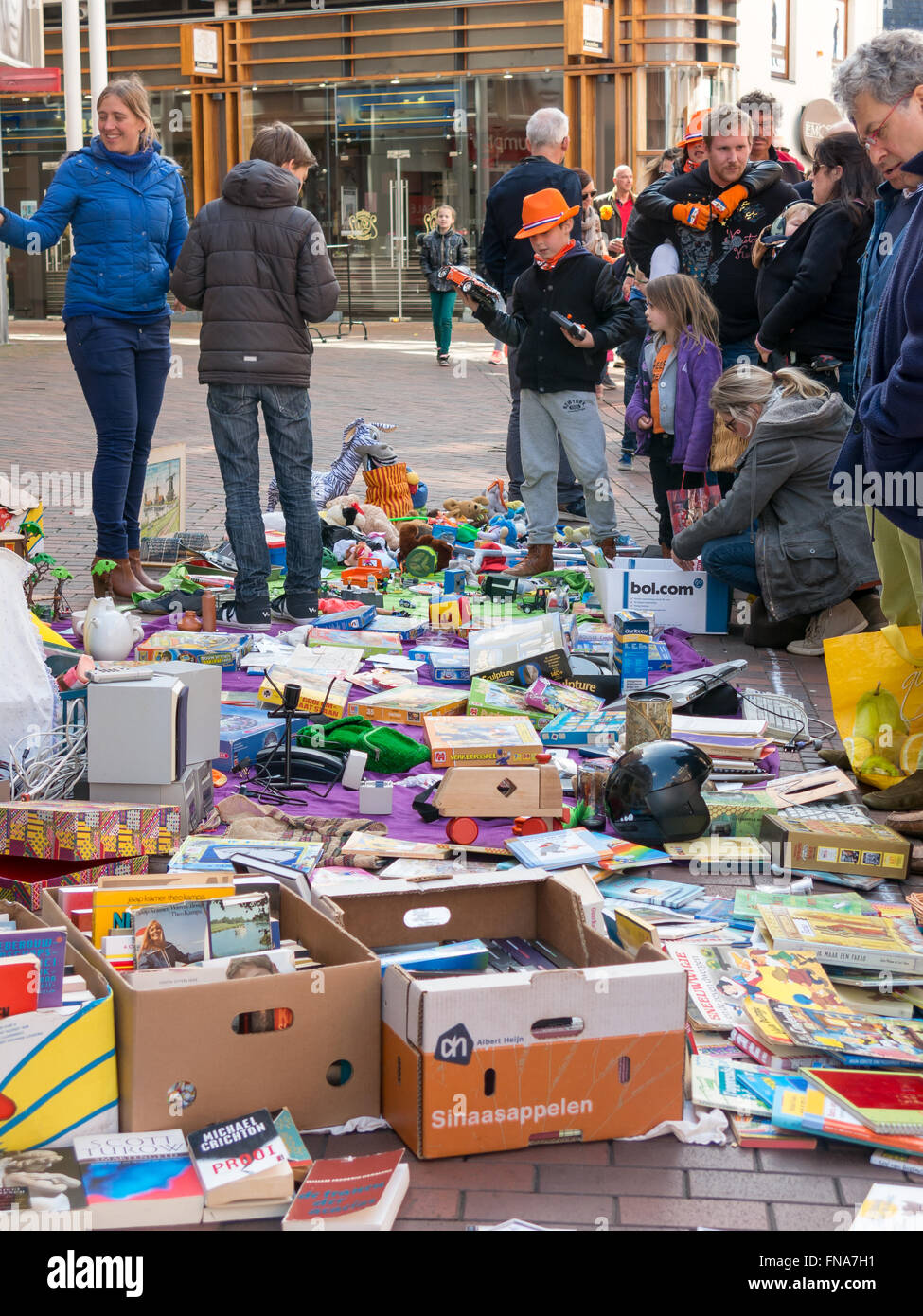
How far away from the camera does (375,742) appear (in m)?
4.89

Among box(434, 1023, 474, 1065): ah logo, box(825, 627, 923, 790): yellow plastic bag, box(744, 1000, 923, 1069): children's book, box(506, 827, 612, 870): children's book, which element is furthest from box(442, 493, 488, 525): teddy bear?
box(434, 1023, 474, 1065): ah logo

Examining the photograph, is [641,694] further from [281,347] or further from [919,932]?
[281,347]

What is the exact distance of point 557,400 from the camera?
7.50 meters

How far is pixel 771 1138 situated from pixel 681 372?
197 inches

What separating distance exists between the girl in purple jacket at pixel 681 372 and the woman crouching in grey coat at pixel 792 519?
0.61m

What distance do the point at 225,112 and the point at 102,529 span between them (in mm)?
19205

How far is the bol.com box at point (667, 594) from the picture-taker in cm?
666

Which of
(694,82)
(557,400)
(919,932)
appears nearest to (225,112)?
(694,82)

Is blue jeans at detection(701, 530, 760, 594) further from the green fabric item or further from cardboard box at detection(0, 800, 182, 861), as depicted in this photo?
cardboard box at detection(0, 800, 182, 861)

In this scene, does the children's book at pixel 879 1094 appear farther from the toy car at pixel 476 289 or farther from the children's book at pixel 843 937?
the toy car at pixel 476 289

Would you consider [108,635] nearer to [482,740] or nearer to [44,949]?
[482,740]

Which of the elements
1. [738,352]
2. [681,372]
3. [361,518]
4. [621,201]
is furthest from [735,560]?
[621,201]

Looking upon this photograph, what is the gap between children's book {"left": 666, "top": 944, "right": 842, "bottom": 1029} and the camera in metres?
3.11

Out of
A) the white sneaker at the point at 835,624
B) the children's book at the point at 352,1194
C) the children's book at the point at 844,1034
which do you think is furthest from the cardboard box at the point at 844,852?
the white sneaker at the point at 835,624
